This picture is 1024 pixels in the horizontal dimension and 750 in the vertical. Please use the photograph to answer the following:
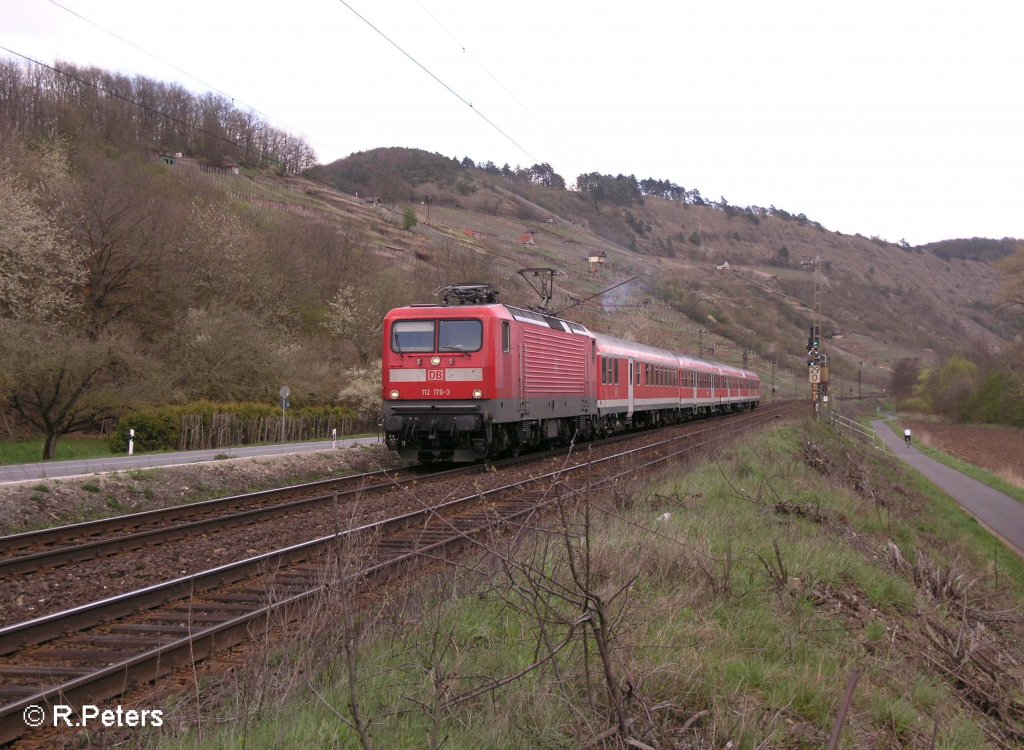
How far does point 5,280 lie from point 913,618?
3224 centimetres

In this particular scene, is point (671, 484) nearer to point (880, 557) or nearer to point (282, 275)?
point (880, 557)

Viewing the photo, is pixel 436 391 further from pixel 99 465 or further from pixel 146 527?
pixel 99 465

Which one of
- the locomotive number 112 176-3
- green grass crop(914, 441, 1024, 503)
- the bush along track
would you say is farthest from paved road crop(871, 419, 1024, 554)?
the bush along track

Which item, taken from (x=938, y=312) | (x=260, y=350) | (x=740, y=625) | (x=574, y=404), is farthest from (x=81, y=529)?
(x=938, y=312)

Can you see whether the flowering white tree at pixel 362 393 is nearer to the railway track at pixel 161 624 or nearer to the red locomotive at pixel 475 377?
the red locomotive at pixel 475 377

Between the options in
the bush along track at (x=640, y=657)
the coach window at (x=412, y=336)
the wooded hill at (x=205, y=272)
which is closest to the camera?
the bush along track at (x=640, y=657)

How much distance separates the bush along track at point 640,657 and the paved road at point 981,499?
16.4m

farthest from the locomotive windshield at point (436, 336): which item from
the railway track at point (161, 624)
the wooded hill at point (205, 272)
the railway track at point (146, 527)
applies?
the wooded hill at point (205, 272)

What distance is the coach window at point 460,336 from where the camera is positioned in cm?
1659

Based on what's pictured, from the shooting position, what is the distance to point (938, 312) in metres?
183

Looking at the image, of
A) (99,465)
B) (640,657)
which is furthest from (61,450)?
→ (640,657)

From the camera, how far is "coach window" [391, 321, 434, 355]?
17062 mm

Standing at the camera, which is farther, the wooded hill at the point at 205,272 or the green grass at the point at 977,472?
the green grass at the point at 977,472

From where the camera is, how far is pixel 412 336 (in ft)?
56.3
